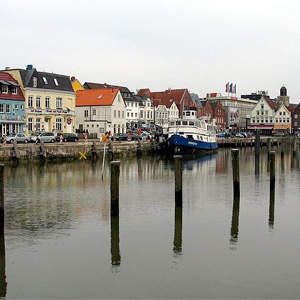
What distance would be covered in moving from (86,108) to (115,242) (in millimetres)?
65923

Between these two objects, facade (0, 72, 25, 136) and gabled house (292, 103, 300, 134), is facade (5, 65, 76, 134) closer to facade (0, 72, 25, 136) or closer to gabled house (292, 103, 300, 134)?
facade (0, 72, 25, 136)

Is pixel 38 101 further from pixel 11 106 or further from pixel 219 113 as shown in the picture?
pixel 219 113

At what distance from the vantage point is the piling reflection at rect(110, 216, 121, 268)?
14.9m

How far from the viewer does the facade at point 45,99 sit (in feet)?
208

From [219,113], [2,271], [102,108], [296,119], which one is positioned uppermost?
[219,113]

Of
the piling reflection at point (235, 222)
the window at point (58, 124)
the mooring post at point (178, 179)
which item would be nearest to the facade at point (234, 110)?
the window at point (58, 124)

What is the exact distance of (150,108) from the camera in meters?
109

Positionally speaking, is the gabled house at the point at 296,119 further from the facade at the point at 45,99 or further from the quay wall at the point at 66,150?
the quay wall at the point at 66,150

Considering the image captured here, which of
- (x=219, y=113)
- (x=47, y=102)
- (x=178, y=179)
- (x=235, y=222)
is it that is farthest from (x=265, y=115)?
(x=235, y=222)

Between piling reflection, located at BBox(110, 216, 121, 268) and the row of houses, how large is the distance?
24581 millimetres

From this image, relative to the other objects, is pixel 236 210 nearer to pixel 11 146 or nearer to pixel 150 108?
pixel 11 146

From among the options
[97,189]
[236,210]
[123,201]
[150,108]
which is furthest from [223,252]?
[150,108]

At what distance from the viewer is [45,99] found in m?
65.9

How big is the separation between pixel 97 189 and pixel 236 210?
964cm
